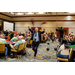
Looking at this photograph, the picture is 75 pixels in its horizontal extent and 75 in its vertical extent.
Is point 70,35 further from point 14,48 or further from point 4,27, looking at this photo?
point 4,27

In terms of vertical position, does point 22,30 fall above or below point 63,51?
above

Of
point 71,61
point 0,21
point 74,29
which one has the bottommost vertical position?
point 71,61

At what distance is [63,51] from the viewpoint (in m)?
2.70
